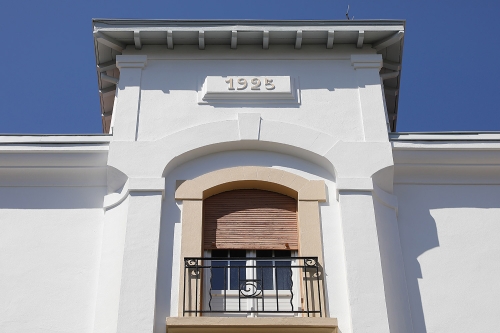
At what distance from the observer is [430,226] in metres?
11.2

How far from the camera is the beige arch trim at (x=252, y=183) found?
11141mm

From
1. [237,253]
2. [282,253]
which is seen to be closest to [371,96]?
[282,253]

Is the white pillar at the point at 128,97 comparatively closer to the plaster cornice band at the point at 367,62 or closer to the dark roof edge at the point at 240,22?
the dark roof edge at the point at 240,22

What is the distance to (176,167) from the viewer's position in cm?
1151

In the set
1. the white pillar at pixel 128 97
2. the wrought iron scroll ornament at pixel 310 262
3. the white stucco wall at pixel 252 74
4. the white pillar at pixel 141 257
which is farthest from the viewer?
the white stucco wall at pixel 252 74

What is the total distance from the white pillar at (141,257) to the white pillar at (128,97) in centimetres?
105

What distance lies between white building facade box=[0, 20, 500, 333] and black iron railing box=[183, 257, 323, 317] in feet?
0.11

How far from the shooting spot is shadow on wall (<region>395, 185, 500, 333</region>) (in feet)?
34.0

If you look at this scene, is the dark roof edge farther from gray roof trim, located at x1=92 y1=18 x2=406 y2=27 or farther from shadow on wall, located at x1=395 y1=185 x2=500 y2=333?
shadow on wall, located at x1=395 y1=185 x2=500 y2=333

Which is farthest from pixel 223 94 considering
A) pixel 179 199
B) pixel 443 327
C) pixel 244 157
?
pixel 443 327

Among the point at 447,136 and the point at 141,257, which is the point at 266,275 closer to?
the point at 141,257

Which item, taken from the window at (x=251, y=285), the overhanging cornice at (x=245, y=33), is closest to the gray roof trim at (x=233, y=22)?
Answer: the overhanging cornice at (x=245, y=33)

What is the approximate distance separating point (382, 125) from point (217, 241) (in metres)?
3.22

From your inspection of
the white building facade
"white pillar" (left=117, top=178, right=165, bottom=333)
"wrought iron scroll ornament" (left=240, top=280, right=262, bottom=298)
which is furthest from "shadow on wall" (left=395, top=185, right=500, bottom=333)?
"white pillar" (left=117, top=178, right=165, bottom=333)
